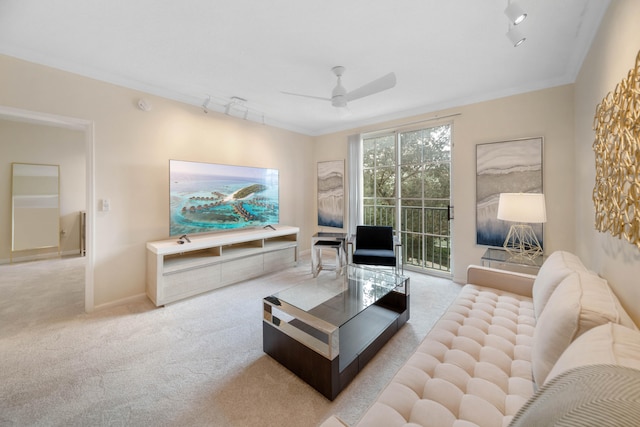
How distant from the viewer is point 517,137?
312cm

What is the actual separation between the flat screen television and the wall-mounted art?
1.05m

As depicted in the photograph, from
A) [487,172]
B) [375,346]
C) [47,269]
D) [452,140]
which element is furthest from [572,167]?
[47,269]

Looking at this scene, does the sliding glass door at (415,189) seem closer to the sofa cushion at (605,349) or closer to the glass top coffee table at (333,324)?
the glass top coffee table at (333,324)

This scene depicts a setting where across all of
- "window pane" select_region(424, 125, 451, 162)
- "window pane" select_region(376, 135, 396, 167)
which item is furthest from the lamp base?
"window pane" select_region(376, 135, 396, 167)

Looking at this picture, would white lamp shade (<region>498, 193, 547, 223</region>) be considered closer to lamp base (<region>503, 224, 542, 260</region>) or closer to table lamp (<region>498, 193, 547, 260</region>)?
table lamp (<region>498, 193, 547, 260</region>)

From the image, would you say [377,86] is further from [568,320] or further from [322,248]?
[322,248]

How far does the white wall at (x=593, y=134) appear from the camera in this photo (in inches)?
51.3

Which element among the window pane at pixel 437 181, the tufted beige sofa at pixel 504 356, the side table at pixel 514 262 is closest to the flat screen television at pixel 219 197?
the window pane at pixel 437 181

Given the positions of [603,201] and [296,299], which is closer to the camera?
[603,201]

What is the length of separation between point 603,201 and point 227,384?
2.85 metres

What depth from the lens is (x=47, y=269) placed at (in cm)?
405

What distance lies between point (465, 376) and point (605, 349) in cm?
59

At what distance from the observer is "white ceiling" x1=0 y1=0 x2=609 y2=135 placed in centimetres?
184

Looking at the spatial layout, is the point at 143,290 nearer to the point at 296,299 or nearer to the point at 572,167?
the point at 296,299
